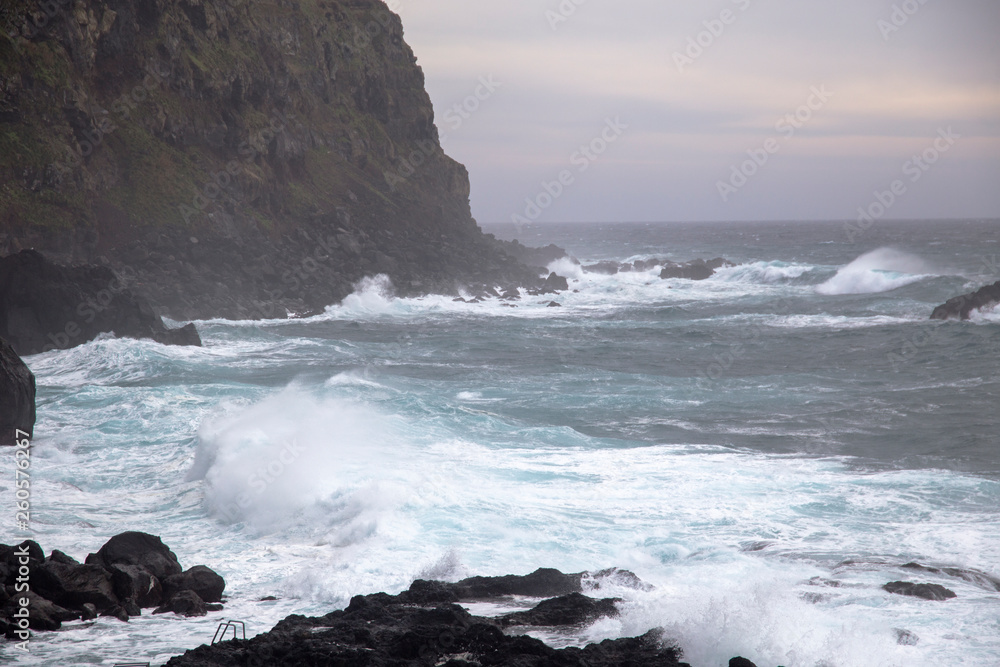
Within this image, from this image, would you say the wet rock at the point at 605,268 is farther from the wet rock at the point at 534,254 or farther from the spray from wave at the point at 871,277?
the spray from wave at the point at 871,277

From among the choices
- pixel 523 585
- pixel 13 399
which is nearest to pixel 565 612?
pixel 523 585

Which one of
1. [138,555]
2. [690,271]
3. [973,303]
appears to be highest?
[690,271]

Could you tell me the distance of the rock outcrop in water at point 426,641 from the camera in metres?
7.19

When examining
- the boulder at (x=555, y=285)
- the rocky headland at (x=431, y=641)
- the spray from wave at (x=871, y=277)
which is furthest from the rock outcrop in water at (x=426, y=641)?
the spray from wave at (x=871, y=277)

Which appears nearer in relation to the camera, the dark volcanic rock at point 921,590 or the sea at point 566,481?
the sea at point 566,481

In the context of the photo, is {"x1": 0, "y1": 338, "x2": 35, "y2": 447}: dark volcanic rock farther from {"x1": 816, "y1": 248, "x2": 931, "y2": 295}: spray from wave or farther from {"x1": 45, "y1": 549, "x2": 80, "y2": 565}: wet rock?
{"x1": 816, "y1": 248, "x2": 931, "y2": 295}: spray from wave

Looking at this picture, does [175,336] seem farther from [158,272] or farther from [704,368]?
[704,368]

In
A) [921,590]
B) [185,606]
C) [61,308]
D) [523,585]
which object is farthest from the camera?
[61,308]

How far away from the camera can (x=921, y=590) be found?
30.4 feet

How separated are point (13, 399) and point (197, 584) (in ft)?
28.2

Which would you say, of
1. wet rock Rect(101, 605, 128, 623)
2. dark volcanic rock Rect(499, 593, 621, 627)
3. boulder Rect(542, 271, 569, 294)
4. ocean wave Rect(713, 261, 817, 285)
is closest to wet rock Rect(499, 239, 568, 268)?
boulder Rect(542, 271, 569, 294)

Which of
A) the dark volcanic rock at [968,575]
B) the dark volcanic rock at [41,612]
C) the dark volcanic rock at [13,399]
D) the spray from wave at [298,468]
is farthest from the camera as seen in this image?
the dark volcanic rock at [13,399]

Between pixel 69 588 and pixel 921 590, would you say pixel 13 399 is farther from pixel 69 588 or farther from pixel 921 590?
pixel 921 590

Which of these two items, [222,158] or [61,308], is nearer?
[61,308]
